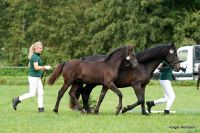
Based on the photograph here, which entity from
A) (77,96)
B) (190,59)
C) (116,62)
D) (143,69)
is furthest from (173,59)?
(190,59)

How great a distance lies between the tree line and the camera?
167 feet

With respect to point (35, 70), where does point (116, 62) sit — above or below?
above

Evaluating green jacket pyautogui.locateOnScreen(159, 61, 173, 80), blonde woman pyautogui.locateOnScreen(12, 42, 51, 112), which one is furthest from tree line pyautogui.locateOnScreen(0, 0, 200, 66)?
blonde woman pyautogui.locateOnScreen(12, 42, 51, 112)

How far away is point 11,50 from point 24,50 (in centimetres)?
147

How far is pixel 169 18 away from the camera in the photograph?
51.5 metres

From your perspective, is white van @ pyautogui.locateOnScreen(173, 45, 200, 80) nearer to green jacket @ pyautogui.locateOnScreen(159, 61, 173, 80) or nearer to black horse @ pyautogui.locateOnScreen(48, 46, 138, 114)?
green jacket @ pyautogui.locateOnScreen(159, 61, 173, 80)

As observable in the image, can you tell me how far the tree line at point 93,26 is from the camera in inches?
2007

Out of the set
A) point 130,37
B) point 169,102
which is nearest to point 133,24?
point 130,37

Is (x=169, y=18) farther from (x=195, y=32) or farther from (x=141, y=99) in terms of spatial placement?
(x=141, y=99)

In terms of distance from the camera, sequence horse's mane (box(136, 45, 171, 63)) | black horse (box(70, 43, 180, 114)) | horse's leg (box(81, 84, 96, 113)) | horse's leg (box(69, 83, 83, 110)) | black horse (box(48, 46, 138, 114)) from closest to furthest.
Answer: black horse (box(48, 46, 138, 114)), black horse (box(70, 43, 180, 114)), horse's mane (box(136, 45, 171, 63)), horse's leg (box(81, 84, 96, 113)), horse's leg (box(69, 83, 83, 110))

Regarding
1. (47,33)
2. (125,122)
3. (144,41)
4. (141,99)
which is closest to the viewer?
(125,122)

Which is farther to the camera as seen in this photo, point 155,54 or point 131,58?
point 155,54

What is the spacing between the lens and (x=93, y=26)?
2069 inches

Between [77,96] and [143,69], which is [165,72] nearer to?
[143,69]
